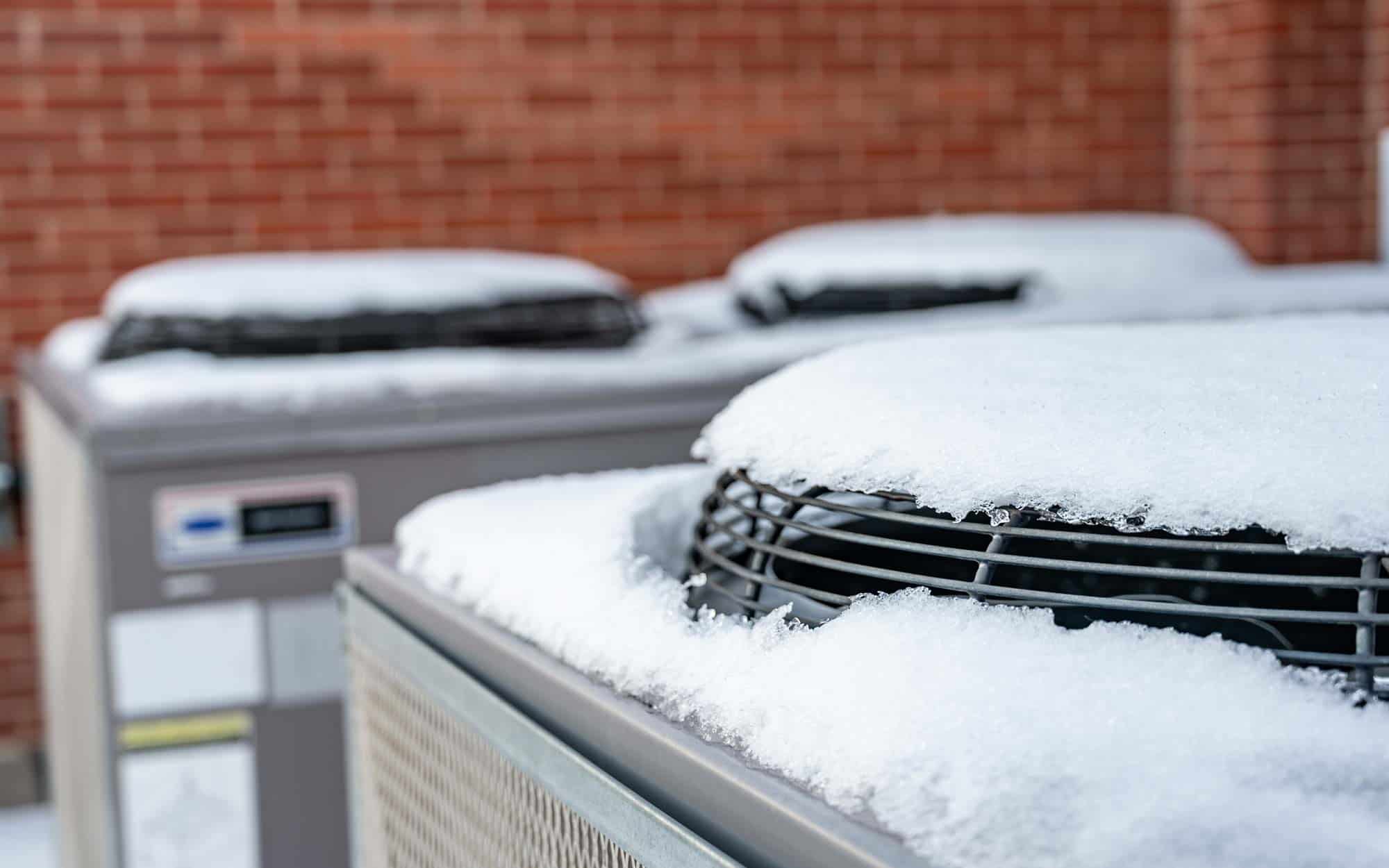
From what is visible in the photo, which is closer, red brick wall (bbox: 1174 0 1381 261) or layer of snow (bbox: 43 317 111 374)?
layer of snow (bbox: 43 317 111 374)

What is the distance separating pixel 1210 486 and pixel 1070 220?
9.88 feet

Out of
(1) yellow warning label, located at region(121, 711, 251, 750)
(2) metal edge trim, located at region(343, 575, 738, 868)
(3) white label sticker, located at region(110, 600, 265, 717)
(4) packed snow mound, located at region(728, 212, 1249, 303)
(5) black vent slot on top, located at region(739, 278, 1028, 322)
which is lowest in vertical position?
(1) yellow warning label, located at region(121, 711, 251, 750)

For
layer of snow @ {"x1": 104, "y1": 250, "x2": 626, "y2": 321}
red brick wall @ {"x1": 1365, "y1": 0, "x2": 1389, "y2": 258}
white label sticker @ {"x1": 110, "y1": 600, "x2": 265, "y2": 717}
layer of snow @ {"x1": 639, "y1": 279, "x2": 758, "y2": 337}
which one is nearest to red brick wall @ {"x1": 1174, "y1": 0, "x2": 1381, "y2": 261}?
red brick wall @ {"x1": 1365, "y1": 0, "x2": 1389, "y2": 258}

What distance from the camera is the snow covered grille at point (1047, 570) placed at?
2.17ft

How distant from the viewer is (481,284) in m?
2.66

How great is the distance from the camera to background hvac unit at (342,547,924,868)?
0.65m

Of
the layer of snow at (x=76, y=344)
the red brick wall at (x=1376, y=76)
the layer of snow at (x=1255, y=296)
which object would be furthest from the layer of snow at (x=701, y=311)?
the red brick wall at (x=1376, y=76)

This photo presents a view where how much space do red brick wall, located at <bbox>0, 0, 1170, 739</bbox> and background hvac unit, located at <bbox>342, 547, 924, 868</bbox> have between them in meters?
2.51

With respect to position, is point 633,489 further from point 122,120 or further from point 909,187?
point 909,187

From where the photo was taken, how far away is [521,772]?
87 cm

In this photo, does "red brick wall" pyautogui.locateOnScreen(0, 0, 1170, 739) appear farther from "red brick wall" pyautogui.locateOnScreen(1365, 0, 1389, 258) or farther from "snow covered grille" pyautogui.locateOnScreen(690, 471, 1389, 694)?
"snow covered grille" pyautogui.locateOnScreen(690, 471, 1389, 694)

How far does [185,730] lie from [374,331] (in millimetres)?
720

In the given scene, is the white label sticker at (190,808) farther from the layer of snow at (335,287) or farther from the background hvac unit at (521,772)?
the background hvac unit at (521,772)

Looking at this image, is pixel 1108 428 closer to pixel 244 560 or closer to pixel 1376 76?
pixel 244 560
